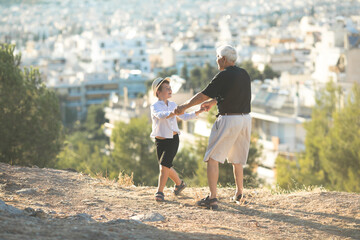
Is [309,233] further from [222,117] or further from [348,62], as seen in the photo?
[348,62]

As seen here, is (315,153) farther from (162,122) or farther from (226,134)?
(226,134)

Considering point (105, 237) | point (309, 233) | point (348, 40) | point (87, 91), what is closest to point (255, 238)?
point (309, 233)

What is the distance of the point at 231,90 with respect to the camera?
688 cm

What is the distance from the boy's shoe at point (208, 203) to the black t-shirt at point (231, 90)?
83cm

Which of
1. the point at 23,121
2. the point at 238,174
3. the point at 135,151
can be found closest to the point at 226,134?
the point at 238,174

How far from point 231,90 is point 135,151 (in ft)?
67.9

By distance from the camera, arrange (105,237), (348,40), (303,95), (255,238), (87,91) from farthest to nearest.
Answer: (87,91), (348,40), (303,95), (255,238), (105,237)

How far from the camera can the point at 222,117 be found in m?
6.98

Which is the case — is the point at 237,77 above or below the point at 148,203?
above

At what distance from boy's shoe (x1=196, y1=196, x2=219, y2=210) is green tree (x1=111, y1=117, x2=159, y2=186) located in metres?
17.5

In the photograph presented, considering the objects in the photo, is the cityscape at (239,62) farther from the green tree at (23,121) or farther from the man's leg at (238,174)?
the green tree at (23,121)

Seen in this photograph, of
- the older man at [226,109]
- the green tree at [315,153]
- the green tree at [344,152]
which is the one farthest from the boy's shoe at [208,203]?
Answer: the green tree at [315,153]

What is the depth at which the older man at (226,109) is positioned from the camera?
22.5ft

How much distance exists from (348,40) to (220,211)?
5132 centimetres
